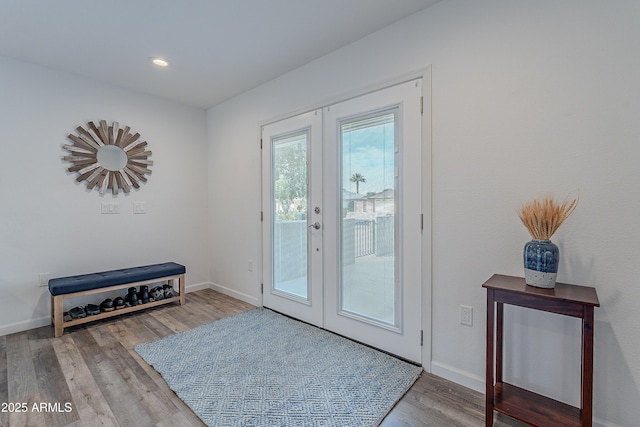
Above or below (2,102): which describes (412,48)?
above

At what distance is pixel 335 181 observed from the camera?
2.57 meters

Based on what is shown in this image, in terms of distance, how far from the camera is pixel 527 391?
164cm

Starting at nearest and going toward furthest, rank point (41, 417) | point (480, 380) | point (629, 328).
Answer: point (629, 328) → point (41, 417) → point (480, 380)

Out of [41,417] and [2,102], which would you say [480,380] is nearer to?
[41,417]

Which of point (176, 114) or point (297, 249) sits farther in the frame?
point (176, 114)

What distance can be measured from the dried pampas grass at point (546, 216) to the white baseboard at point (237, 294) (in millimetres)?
2761

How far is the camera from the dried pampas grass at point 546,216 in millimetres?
1457

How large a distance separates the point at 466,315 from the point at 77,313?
11.5ft

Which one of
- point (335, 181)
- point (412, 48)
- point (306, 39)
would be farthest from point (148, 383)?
point (412, 48)

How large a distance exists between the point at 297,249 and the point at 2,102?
9.90 ft

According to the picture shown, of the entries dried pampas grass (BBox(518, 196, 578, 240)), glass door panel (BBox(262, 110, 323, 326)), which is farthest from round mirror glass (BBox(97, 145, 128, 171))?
dried pampas grass (BBox(518, 196, 578, 240))

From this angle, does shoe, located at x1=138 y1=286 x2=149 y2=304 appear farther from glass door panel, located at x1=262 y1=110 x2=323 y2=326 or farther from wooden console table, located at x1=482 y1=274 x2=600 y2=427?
wooden console table, located at x1=482 y1=274 x2=600 y2=427

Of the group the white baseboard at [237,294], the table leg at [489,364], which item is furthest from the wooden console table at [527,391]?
the white baseboard at [237,294]

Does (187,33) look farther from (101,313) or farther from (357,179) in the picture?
(101,313)
